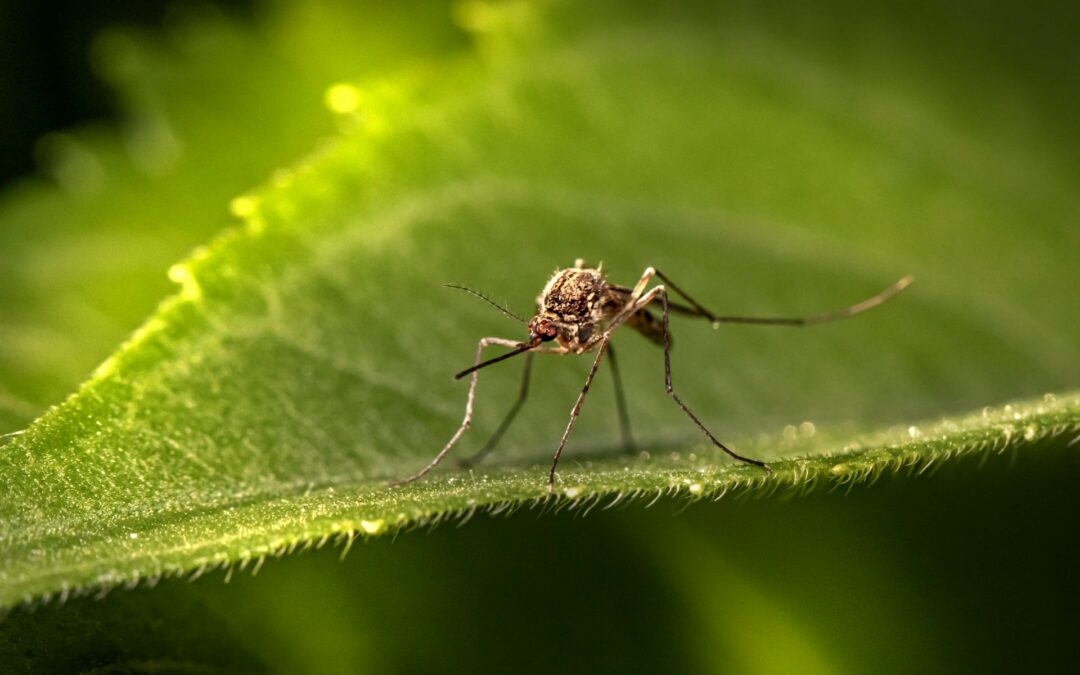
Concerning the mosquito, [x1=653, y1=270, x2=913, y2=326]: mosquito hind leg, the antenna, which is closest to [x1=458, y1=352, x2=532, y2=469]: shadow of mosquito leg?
the mosquito

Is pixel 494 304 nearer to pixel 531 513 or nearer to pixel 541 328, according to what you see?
pixel 541 328

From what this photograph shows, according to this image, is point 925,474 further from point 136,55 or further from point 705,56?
point 136,55

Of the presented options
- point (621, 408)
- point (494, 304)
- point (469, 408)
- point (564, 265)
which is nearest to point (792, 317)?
point (621, 408)

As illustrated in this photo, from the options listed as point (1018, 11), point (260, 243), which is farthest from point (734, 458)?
point (1018, 11)

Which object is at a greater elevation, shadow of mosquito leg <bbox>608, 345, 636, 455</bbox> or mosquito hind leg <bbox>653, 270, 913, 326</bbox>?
mosquito hind leg <bbox>653, 270, 913, 326</bbox>

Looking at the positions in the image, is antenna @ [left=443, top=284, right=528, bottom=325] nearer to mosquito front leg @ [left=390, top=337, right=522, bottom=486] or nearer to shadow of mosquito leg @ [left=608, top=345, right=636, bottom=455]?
mosquito front leg @ [left=390, top=337, right=522, bottom=486]

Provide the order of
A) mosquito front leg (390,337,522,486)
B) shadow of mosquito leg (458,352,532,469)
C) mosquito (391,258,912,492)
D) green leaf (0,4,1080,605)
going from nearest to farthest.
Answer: green leaf (0,4,1080,605)
mosquito front leg (390,337,522,486)
shadow of mosquito leg (458,352,532,469)
mosquito (391,258,912,492)

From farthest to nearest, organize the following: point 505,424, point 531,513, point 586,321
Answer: point 586,321, point 505,424, point 531,513
